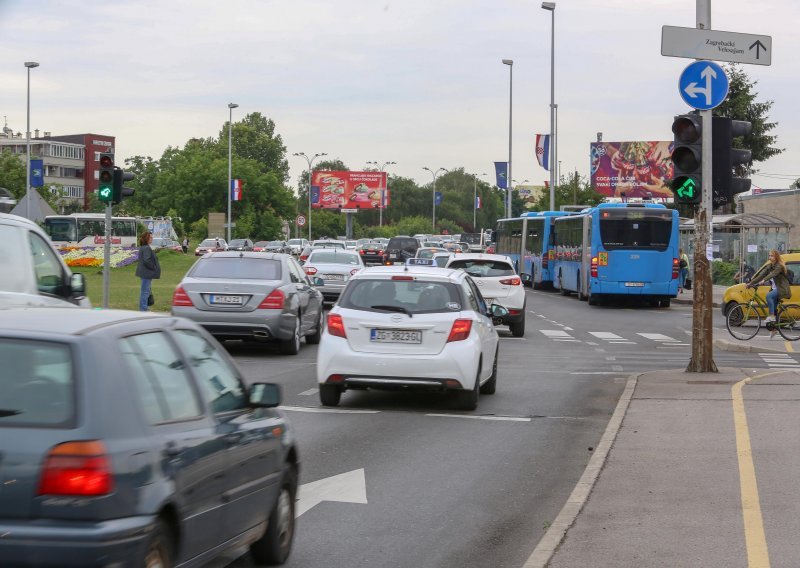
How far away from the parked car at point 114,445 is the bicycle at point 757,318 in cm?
2148

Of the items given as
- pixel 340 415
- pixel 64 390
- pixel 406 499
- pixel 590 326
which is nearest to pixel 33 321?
pixel 64 390

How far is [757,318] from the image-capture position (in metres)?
27.0

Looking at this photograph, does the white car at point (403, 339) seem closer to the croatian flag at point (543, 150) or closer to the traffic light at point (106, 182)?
the traffic light at point (106, 182)

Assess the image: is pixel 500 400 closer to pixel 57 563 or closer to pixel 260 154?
pixel 57 563

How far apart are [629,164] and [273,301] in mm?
75615

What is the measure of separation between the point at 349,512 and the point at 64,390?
3822mm

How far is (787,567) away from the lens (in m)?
6.90

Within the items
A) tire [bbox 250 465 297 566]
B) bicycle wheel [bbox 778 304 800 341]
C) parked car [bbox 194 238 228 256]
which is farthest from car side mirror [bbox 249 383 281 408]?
parked car [bbox 194 238 228 256]

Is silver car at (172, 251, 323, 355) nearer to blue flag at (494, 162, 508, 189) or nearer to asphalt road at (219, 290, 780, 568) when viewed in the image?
asphalt road at (219, 290, 780, 568)

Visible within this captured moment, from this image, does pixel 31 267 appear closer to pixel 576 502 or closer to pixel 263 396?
pixel 576 502

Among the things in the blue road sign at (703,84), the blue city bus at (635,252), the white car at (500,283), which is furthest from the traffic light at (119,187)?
the blue city bus at (635,252)

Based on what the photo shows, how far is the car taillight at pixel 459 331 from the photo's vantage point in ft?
46.0

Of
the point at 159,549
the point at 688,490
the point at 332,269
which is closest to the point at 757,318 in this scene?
the point at 332,269

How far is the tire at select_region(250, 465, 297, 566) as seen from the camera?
690cm
